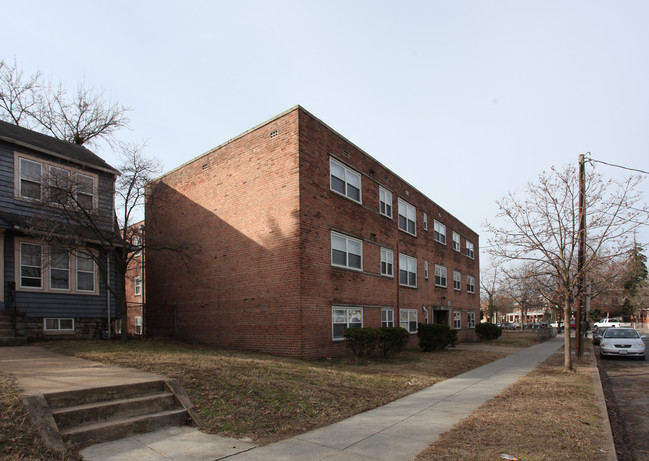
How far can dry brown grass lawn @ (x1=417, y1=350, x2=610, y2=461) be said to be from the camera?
5.40 metres

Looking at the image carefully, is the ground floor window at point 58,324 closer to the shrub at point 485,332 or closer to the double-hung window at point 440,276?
the double-hung window at point 440,276

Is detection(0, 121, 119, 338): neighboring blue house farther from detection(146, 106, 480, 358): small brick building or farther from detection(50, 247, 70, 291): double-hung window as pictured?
detection(146, 106, 480, 358): small brick building

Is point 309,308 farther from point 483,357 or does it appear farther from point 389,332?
point 483,357

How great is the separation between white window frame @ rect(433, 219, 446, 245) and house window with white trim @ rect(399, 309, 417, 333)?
631 centimetres

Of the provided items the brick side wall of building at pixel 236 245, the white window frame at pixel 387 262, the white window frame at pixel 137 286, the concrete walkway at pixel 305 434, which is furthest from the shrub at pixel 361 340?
the white window frame at pixel 137 286

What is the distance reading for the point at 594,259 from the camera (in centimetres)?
1362

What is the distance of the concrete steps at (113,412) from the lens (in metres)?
5.54

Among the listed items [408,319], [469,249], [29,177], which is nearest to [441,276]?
[408,319]

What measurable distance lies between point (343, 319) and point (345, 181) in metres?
5.24

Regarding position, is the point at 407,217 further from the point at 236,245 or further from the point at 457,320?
the point at 457,320

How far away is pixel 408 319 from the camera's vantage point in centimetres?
2123

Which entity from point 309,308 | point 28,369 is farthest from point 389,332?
point 28,369

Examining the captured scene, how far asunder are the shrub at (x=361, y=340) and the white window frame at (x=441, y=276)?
12439 millimetres

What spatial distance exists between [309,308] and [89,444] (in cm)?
885
